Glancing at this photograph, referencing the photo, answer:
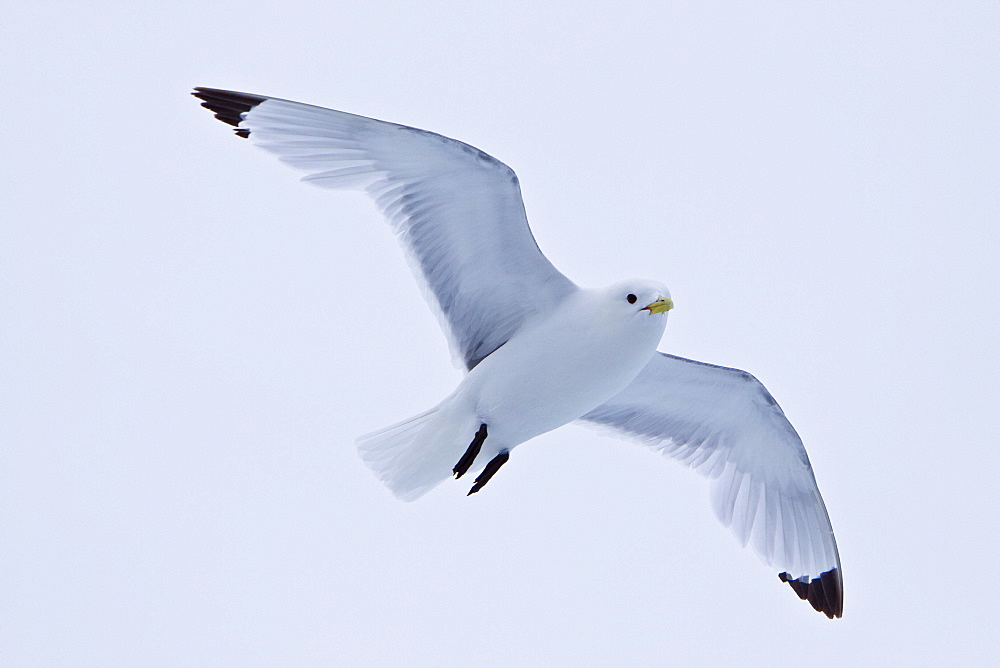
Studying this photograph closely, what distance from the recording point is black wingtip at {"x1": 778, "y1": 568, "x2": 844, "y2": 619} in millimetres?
7703

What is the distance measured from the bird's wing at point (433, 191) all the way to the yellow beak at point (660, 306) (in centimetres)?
62

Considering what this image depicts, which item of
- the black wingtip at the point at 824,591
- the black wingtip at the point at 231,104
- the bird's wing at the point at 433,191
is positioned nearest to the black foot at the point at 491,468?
the bird's wing at the point at 433,191

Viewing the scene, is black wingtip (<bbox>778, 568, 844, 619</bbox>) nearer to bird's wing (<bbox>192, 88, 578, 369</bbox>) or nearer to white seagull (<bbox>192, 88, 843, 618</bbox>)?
white seagull (<bbox>192, 88, 843, 618</bbox>)

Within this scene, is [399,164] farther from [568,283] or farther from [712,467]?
[712,467]

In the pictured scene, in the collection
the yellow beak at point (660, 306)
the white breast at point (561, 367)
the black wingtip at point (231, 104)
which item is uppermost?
the black wingtip at point (231, 104)

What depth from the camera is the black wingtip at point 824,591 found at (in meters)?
7.70

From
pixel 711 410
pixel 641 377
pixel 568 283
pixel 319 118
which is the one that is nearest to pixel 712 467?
pixel 711 410

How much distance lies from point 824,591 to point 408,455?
9.75 feet

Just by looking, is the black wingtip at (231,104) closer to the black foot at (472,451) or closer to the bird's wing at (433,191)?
the bird's wing at (433,191)

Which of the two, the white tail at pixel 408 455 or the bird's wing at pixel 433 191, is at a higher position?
the bird's wing at pixel 433 191

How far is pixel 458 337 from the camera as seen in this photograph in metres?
6.74

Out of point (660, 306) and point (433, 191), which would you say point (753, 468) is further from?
point (433, 191)

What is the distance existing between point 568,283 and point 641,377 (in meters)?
0.99

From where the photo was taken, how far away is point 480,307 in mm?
6613
